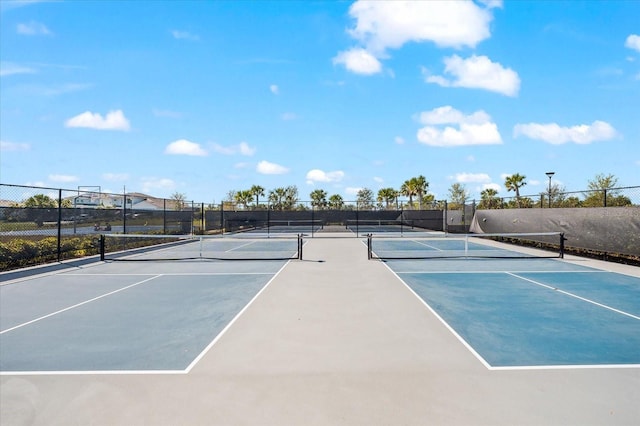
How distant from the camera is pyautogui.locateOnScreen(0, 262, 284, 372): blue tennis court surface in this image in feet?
16.8

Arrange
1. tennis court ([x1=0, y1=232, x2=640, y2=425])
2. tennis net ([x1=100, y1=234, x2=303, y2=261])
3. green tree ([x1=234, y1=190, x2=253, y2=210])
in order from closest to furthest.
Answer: tennis court ([x1=0, y1=232, x2=640, y2=425]), tennis net ([x1=100, y1=234, x2=303, y2=261]), green tree ([x1=234, y1=190, x2=253, y2=210])

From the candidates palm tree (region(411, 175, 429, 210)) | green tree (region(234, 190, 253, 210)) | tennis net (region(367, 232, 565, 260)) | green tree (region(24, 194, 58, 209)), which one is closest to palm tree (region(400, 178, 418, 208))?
palm tree (region(411, 175, 429, 210))

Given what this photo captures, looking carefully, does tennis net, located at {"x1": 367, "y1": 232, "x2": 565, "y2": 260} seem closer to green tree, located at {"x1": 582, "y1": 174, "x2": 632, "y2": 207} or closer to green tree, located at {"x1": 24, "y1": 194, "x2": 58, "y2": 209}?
green tree, located at {"x1": 582, "y1": 174, "x2": 632, "y2": 207}

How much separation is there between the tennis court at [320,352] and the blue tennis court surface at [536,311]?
1.8 inches

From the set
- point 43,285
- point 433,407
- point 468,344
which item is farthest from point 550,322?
point 43,285

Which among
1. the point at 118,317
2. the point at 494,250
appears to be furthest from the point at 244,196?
the point at 118,317

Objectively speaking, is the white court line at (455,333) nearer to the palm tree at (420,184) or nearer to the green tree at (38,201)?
the green tree at (38,201)

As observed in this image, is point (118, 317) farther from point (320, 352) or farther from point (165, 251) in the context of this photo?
point (165, 251)

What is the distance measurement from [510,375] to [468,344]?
41.5 inches

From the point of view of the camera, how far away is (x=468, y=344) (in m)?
5.61

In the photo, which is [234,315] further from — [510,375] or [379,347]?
[510,375]

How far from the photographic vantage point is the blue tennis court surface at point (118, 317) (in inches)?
201

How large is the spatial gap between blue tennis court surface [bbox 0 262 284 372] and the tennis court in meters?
0.04

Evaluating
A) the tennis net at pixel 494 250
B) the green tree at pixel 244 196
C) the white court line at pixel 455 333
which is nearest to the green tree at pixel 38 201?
the tennis net at pixel 494 250
